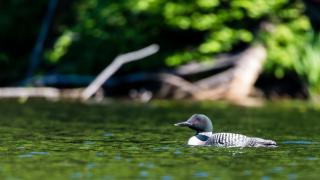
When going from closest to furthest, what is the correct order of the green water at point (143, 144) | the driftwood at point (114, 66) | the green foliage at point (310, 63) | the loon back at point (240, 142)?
the green water at point (143, 144)
the loon back at point (240, 142)
the driftwood at point (114, 66)
the green foliage at point (310, 63)

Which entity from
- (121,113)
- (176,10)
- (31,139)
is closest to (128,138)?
(31,139)

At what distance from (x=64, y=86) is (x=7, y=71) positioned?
2963mm

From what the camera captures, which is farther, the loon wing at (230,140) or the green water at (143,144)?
the loon wing at (230,140)

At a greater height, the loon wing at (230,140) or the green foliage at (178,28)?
the green foliage at (178,28)

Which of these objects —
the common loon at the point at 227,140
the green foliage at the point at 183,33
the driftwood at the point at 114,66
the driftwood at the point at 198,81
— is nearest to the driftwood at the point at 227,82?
the driftwood at the point at 198,81

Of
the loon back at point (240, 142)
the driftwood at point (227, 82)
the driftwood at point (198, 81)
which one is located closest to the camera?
the loon back at point (240, 142)

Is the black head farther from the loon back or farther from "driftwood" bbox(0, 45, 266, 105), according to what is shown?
"driftwood" bbox(0, 45, 266, 105)

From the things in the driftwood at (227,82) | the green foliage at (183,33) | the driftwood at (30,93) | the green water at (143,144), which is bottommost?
the green water at (143,144)

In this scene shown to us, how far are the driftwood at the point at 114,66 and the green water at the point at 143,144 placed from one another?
3.76 m

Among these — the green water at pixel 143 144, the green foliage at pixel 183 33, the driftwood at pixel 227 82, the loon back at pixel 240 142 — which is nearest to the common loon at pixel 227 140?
the loon back at pixel 240 142

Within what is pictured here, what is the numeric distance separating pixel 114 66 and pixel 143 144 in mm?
16575

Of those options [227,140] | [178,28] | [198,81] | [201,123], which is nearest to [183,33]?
[178,28]

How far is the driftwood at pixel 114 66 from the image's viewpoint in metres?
34.7

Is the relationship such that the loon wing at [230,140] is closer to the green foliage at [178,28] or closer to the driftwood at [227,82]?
the driftwood at [227,82]
